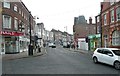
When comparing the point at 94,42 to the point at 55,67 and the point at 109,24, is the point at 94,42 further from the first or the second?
the point at 55,67

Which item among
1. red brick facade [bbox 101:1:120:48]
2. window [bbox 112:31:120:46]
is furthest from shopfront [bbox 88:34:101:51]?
window [bbox 112:31:120:46]

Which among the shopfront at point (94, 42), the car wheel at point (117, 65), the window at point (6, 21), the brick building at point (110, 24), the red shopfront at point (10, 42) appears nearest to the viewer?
the car wheel at point (117, 65)

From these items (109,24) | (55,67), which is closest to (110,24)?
(109,24)

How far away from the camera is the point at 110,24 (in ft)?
106

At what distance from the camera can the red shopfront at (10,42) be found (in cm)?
3409

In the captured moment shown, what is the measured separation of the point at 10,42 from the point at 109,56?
2163cm

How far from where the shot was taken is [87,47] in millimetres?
51938

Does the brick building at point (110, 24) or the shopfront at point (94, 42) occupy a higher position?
the brick building at point (110, 24)

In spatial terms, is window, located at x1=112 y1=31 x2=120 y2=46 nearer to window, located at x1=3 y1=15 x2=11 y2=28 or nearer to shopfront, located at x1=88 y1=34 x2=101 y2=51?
shopfront, located at x1=88 y1=34 x2=101 y2=51

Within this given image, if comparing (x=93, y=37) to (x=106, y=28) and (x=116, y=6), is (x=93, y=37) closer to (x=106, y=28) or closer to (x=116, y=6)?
(x=106, y=28)

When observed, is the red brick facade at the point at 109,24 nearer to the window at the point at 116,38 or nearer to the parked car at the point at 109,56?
the window at the point at 116,38

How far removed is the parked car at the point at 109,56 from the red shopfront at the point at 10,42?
18423 mm

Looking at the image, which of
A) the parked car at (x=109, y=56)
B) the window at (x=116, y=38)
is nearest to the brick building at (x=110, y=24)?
the window at (x=116, y=38)

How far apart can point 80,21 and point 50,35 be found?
210 ft
